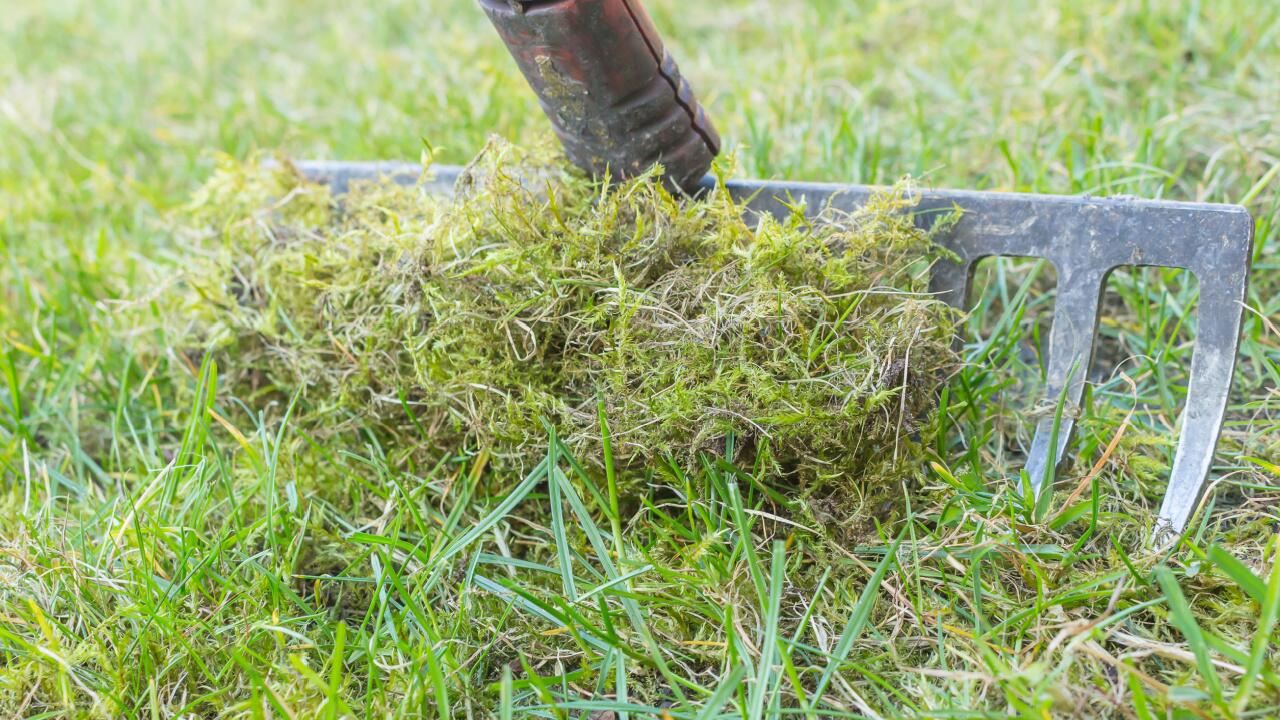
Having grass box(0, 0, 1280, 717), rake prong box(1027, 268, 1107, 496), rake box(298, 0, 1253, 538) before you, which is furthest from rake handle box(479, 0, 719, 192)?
rake prong box(1027, 268, 1107, 496)

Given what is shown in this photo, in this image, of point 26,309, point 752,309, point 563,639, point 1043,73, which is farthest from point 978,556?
point 26,309

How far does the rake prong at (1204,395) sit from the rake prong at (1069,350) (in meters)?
0.15

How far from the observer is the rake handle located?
136cm

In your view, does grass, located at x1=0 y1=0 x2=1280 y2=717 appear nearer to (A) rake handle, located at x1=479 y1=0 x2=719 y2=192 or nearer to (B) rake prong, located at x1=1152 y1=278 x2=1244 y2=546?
(B) rake prong, located at x1=1152 y1=278 x2=1244 y2=546

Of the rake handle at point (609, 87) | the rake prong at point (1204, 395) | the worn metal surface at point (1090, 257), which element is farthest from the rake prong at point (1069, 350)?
the rake handle at point (609, 87)

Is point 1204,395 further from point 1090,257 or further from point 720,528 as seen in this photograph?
point 720,528

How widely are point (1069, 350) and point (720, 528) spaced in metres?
0.67

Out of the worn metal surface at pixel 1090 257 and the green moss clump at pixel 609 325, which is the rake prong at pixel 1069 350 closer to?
the worn metal surface at pixel 1090 257

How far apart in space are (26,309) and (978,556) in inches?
85.8

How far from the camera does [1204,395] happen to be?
138 centimetres

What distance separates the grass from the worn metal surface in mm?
71

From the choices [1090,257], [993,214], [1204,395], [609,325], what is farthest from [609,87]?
[1204,395]

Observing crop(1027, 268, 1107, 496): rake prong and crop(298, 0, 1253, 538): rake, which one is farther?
crop(1027, 268, 1107, 496): rake prong

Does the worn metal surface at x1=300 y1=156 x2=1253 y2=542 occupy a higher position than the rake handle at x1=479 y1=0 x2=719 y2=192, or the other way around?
the rake handle at x1=479 y1=0 x2=719 y2=192
